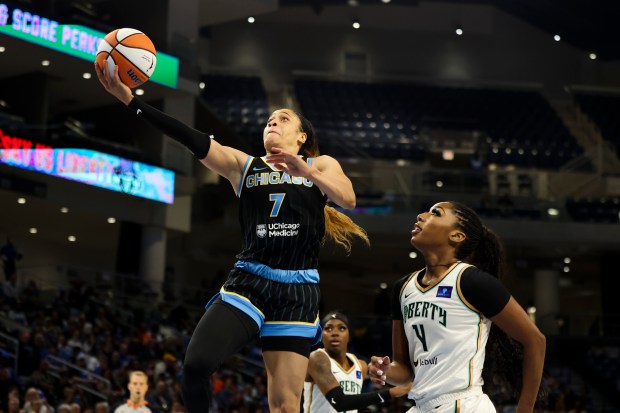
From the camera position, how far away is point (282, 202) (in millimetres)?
5867

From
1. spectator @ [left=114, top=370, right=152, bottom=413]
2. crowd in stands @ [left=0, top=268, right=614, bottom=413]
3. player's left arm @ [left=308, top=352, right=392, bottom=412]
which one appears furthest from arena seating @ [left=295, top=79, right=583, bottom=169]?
player's left arm @ [left=308, top=352, right=392, bottom=412]

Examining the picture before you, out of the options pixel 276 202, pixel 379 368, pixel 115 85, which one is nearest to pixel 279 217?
pixel 276 202

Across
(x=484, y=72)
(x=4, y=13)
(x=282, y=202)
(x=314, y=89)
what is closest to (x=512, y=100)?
(x=484, y=72)

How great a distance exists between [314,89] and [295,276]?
31.2 metres

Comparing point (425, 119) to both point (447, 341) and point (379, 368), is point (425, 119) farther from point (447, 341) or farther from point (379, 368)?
point (447, 341)

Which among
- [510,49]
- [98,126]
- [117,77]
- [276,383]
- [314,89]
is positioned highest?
[510,49]

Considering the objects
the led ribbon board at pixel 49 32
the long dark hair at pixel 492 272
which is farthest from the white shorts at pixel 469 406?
the led ribbon board at pixel 49 32

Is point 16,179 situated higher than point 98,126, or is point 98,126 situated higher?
point 98,126

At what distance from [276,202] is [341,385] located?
11.1 feet

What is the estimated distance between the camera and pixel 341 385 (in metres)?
8.80

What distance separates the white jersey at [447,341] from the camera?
5164 mm

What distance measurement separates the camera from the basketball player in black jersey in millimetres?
5656

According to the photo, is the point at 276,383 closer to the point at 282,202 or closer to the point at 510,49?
the point at 282,202

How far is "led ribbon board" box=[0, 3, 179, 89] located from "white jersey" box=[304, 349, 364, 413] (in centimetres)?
1643
